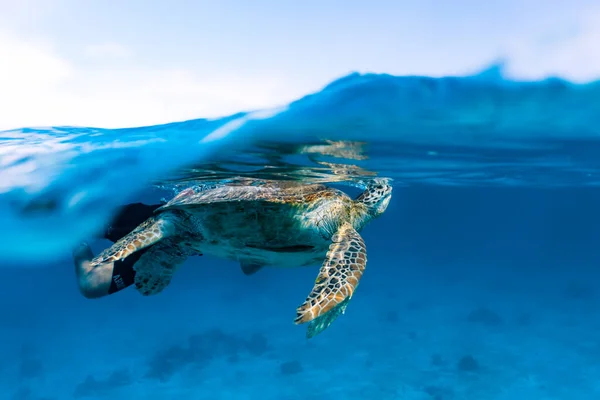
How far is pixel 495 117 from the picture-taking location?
28.2 ft

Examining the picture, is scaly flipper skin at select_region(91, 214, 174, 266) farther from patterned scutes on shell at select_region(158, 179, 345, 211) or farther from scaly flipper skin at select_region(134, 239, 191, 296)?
scaly flipper skin at select_region(134, 239, 191, 296)

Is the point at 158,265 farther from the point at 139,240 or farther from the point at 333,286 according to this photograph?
the point at 333,286

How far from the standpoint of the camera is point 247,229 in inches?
234

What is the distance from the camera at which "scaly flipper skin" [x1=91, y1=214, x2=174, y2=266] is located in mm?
5281

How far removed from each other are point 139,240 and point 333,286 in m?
3.08

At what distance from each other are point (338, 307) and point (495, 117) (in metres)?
6.62

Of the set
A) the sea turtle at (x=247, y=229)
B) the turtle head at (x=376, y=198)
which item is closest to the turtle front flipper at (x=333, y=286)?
the sea turtle at (x=247, y=229)

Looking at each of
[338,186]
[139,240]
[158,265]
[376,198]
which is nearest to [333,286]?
[139,240]

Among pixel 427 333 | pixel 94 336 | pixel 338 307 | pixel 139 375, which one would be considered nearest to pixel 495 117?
pixel 338 307

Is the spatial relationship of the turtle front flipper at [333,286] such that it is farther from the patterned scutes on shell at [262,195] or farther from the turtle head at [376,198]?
the turtle head at [376,198]

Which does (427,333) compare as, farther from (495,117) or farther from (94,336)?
(94,336)

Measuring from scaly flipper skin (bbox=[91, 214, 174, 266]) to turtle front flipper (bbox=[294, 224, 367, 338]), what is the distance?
273 cm

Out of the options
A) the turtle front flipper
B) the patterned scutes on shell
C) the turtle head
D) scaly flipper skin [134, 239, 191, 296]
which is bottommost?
scaly flipper skin [134, 239, 191, 296]

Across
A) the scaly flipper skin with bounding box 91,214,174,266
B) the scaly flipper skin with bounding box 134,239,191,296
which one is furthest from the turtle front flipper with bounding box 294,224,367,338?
the scaly flipper skin with bounding box 134,239,191,296
